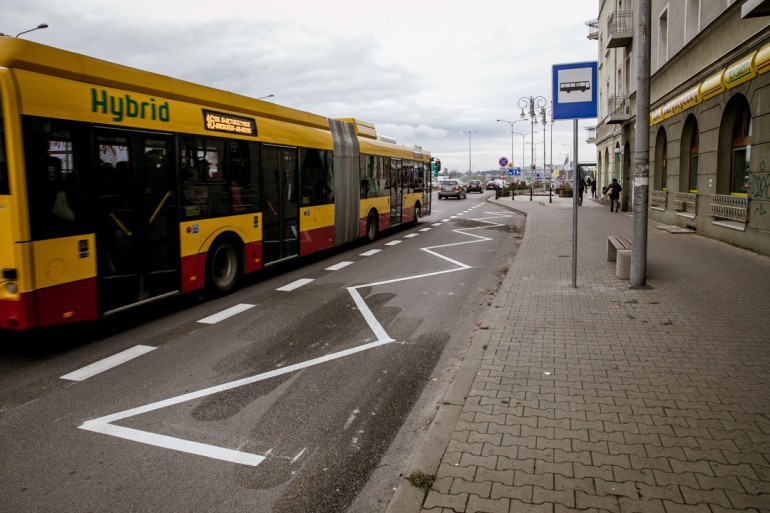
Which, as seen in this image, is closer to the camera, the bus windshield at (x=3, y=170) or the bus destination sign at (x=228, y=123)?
the bus windshield at (x=3, y=170)

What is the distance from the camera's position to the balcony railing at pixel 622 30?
26.8 metres

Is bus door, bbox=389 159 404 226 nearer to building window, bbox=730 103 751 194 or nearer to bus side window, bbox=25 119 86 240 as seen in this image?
building window, bbox=730 103 751 194

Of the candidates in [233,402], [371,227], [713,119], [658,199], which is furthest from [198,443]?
[658,199]

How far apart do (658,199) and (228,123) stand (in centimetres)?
1753

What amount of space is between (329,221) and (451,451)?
9752mm

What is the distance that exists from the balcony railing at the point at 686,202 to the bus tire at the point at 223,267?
13571 mm

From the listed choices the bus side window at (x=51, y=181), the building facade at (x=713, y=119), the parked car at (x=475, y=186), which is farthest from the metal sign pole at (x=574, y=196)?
the parked car at (x=475, y=186)

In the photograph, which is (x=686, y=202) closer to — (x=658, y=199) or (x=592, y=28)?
(x=658, y=199)

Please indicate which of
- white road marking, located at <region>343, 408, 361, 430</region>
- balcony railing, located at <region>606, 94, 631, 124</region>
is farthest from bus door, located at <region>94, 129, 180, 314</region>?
balcony railing, located at <region>606, 94, 631, 124</region>

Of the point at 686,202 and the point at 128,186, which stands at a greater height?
the point at 128,186

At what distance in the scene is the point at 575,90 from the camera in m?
8.75

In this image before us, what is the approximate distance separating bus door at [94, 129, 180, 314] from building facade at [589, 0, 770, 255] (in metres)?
7.01

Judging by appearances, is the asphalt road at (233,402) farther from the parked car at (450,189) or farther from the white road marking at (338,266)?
the parked car at (450,189)

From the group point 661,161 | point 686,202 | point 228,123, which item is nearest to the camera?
point 228,123
